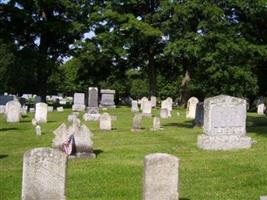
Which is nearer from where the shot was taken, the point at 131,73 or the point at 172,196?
the point at 172,196

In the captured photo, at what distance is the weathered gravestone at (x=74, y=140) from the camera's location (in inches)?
625

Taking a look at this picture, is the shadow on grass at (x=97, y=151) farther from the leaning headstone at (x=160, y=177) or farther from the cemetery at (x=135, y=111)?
the leaning headstone at (x=160, y=177)

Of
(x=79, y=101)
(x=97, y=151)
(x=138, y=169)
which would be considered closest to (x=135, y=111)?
(x=79, y=101)

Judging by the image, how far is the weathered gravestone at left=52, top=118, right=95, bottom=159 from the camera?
15875 mm

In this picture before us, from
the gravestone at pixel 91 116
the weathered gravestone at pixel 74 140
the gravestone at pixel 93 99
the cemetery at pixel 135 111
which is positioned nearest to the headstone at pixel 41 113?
the cemetery at pixel 135 111

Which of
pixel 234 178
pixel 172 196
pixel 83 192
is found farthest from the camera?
pixel 234 178

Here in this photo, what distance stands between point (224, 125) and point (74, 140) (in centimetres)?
539

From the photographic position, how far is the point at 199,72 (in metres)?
47.3

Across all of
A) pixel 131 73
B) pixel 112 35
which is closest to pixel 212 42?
pixel 112 35

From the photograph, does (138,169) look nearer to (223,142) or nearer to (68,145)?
(68,145)

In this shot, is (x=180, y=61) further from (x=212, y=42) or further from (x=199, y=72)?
(x=212, y=42)

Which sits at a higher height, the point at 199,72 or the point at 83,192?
the point at 199,72

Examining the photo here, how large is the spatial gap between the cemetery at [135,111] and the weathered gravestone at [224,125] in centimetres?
3

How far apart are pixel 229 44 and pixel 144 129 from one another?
10.6 meters
